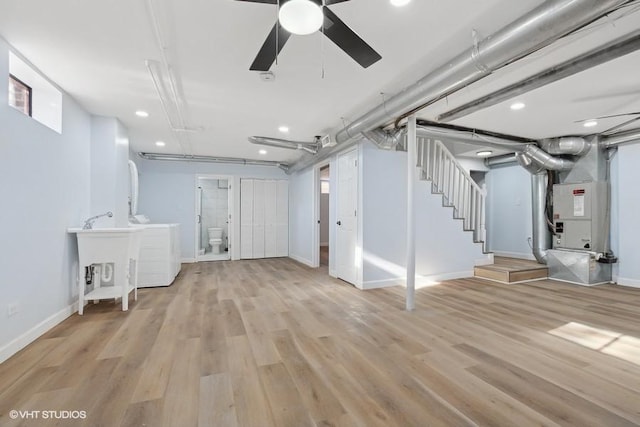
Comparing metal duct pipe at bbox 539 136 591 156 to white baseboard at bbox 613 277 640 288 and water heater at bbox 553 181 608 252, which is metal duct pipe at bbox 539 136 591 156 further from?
white baseboard at bbox 613 277 640 288

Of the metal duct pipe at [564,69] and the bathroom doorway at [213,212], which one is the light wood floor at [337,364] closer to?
the metal duct pipe at [564,69]

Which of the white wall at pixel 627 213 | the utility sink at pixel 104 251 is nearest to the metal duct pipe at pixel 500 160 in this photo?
the white wall at pixel 627 213

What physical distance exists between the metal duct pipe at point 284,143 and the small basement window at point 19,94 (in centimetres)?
271

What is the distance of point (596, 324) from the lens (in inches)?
120

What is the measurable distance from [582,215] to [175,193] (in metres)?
8.21

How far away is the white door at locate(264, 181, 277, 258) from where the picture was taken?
25.5 feet

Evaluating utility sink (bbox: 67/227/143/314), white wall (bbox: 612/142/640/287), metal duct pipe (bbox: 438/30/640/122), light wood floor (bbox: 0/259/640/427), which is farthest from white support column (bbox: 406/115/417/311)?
white wall (bbox: 612/142/640/287)

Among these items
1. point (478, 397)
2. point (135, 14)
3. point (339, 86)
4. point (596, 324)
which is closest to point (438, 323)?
point (478, 397)

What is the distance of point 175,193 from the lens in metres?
7.11

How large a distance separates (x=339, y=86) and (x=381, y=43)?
2.78ft

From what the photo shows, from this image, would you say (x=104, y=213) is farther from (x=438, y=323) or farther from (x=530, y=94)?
(x=530, y=94)

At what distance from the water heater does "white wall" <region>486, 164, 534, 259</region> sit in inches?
59.6

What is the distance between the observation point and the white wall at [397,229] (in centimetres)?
460

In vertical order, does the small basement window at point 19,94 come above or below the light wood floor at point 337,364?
above
